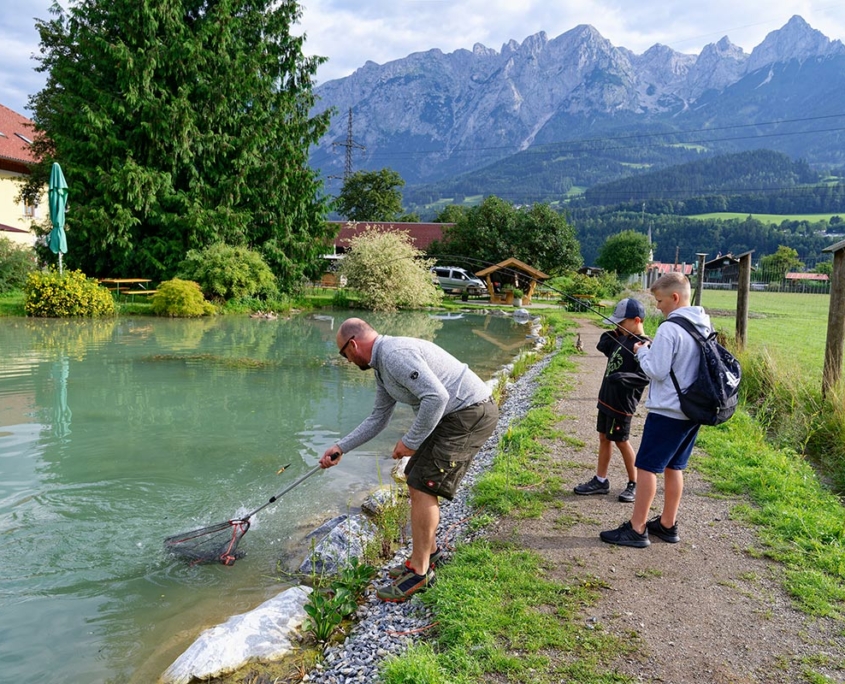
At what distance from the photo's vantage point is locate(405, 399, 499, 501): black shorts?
3471 mm

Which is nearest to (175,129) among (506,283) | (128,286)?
(128,286)

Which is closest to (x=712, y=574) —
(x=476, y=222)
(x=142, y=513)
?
(x=142, y=513)

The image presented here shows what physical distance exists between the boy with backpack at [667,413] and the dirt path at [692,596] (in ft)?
0.51

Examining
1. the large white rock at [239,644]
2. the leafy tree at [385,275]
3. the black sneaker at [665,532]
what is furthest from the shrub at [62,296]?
the black sneaker at [665,532]

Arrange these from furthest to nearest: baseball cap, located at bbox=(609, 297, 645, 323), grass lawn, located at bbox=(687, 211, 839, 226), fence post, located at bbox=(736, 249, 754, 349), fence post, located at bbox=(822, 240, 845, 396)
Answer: grass lawn, located at bbox=(687, 211, 839, 226), fence post, located at bbox=(736, 249, 754, 349), fence post, located at bbox=(822, 240, 845, 396), baseball cap, located at bbox=(609, 297, 645, 323)

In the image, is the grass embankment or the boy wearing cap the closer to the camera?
the grass embankment

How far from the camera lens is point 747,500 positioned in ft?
15.9

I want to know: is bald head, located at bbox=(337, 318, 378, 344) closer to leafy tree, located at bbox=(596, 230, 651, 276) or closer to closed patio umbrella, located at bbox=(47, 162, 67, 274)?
closed patio umbrella, located at bbox=(47, 162, 67, 274)

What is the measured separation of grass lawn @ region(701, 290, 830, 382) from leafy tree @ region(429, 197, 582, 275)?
1120cm

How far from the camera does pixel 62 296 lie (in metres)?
19.6

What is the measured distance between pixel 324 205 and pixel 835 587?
29.0 meters

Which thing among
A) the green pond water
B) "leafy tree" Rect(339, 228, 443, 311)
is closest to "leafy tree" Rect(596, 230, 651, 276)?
"leafy tree" Rect(339, 228, 443, 311)

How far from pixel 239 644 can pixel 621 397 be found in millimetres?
3279

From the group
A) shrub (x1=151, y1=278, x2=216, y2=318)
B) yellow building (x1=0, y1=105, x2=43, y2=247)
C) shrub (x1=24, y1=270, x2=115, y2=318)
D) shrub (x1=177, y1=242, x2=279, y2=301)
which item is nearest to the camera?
shrub (x1=24, y1=270, x2=115, y2=318)
